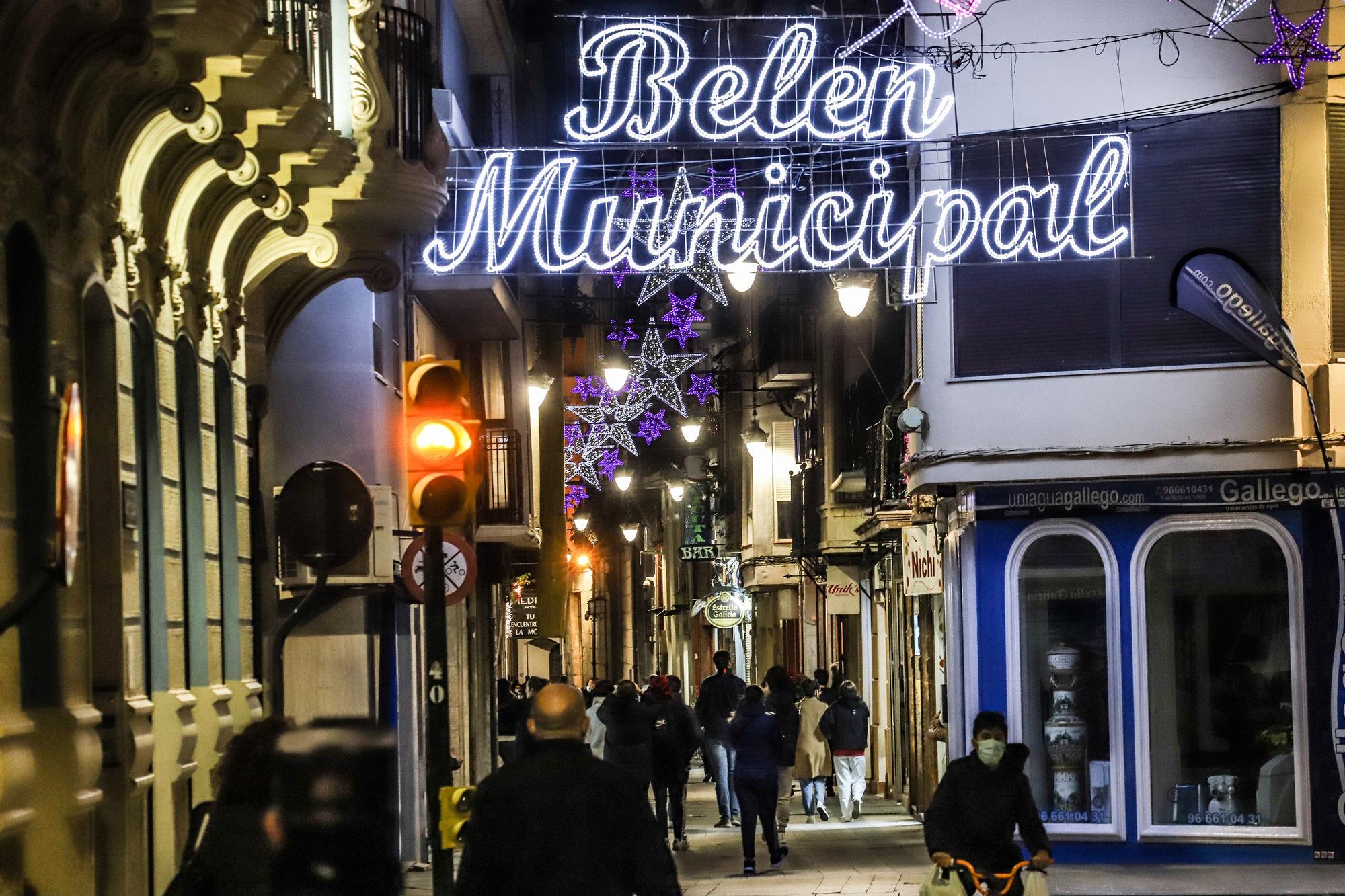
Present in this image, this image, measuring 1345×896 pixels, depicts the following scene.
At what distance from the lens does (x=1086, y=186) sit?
19125 millimetres

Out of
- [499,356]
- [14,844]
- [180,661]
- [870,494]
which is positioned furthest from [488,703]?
[14,844]

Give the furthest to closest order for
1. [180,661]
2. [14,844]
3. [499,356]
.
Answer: [499,356], [180,661], [14,844]

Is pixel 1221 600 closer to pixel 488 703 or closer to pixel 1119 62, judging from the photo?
pixel 1119 62

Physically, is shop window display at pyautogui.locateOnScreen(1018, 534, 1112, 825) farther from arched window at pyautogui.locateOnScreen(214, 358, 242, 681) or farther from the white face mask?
arched window at pyautogui.locateOnScreen(214, 358, 242, 681)

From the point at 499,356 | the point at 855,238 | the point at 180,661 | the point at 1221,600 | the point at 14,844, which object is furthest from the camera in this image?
the point at 499,356

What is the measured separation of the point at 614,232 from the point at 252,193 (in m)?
6.86

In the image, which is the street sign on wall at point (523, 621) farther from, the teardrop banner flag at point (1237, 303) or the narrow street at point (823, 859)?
the teardrop banner flag at point (1237, 303)

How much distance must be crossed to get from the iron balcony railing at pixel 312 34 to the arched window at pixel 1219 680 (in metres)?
10.4

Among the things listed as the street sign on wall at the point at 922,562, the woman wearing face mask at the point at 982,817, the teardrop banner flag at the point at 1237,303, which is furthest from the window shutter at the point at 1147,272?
the woman wearing face mask at the point at 982,817

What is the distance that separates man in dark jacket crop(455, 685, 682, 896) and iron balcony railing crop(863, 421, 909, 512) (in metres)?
17.4

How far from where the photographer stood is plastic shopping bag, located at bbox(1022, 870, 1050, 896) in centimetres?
1055

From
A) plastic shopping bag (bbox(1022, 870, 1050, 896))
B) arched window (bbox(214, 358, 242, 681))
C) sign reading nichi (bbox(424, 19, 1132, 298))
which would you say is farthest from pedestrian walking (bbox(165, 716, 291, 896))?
sign reading nichi (bbox(424, 19, 1132, 298))

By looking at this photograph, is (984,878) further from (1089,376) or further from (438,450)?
(1089,376)

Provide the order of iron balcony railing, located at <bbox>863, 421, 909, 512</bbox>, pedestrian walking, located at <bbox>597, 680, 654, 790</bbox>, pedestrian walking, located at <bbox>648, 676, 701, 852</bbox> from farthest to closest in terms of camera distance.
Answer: iron balcony railing, located at <bbox>863, 421, 909, 512</bbox> < pedestrian walking, located at <bbox>648, 676, 701, 852</bbox> < pedestrian walking, located at <bbox>597, 680, 654, 790</bbox>
